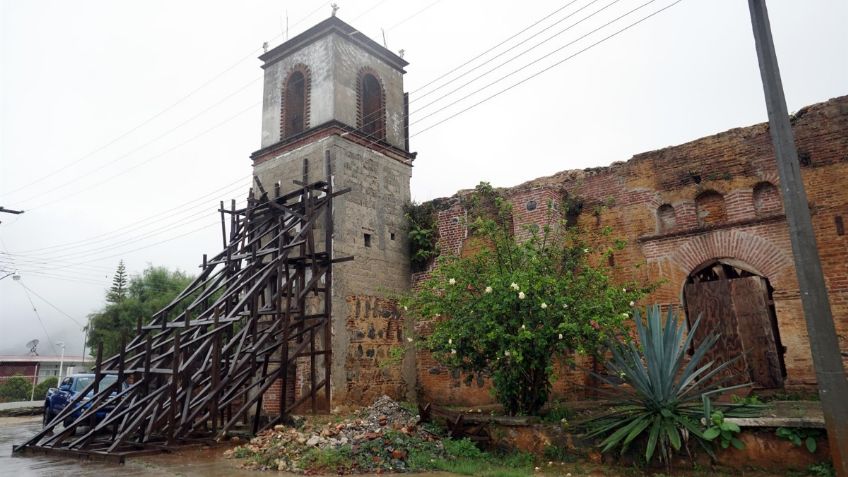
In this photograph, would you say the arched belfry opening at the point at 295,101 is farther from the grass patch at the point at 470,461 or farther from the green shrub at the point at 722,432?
the green shrub at the point at 722,432

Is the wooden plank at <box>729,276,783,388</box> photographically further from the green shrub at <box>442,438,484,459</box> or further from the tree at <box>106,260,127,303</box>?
the tree at <box>106,260,127,303</box>

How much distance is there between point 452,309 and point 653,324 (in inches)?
119

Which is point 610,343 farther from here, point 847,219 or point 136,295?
point 136,295

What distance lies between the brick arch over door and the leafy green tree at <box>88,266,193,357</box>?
25.0 m

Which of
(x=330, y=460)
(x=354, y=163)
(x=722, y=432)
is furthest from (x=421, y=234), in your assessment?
(x=722, y=432)

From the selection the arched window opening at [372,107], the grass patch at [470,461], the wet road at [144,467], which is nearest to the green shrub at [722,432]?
the grass patch at [470,461]

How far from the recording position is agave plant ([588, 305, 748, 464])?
6.63m

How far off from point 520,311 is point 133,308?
27449 mm

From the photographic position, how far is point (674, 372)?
22.8 ft

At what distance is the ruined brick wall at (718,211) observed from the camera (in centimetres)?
973

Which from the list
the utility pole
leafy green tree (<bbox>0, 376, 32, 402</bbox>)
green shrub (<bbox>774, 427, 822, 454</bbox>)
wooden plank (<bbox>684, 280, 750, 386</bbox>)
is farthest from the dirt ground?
leafy green tree (<bbox>0, 376, 32, 402</bbox>)

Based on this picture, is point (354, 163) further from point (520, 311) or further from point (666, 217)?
point (666, 217)

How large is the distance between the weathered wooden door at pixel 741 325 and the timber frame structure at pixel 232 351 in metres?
7.17

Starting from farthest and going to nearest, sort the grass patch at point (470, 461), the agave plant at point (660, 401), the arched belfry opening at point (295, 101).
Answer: the arched belfry opening at point (295, 101), the grass patch at point (470, 461), the agave plant at point (660, 401)
